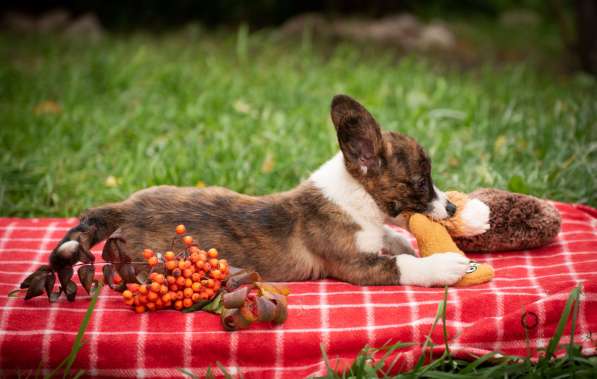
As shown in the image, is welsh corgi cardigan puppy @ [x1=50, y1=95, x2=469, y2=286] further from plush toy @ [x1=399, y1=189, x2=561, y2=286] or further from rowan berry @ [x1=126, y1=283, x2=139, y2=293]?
rowan berry @ [x1=126, y1=283, x2=139, y2=293]

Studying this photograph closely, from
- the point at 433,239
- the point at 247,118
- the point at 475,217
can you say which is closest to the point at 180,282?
the point at 433,239

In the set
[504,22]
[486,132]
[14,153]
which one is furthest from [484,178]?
[504,22]

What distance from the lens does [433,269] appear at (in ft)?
10.7

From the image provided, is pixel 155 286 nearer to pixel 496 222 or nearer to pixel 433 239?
pixel 433 239

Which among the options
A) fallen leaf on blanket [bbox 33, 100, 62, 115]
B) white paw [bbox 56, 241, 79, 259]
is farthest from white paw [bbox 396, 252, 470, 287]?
fallen leaf on blanket [bbox 33, 100, 62, 115]

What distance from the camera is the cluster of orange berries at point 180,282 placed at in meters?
2.95

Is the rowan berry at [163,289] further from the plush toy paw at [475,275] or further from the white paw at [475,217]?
the white paw at [475,217]

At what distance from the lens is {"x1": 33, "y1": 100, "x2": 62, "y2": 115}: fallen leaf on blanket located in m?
6.31

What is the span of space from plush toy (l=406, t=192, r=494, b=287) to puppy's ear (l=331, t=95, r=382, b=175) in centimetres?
35

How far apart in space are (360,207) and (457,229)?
525 mm

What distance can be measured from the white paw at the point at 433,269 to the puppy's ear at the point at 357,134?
1.51 feet

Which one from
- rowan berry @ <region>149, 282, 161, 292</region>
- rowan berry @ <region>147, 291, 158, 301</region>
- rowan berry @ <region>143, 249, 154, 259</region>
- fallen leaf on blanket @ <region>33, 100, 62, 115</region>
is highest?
fallen leaf on blanket @ <region>33, 100, 62, 115</region>

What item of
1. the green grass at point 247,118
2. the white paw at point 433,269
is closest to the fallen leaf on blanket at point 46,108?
the green grass at point 247,118

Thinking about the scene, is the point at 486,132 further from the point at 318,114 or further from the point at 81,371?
the point at 81,371
